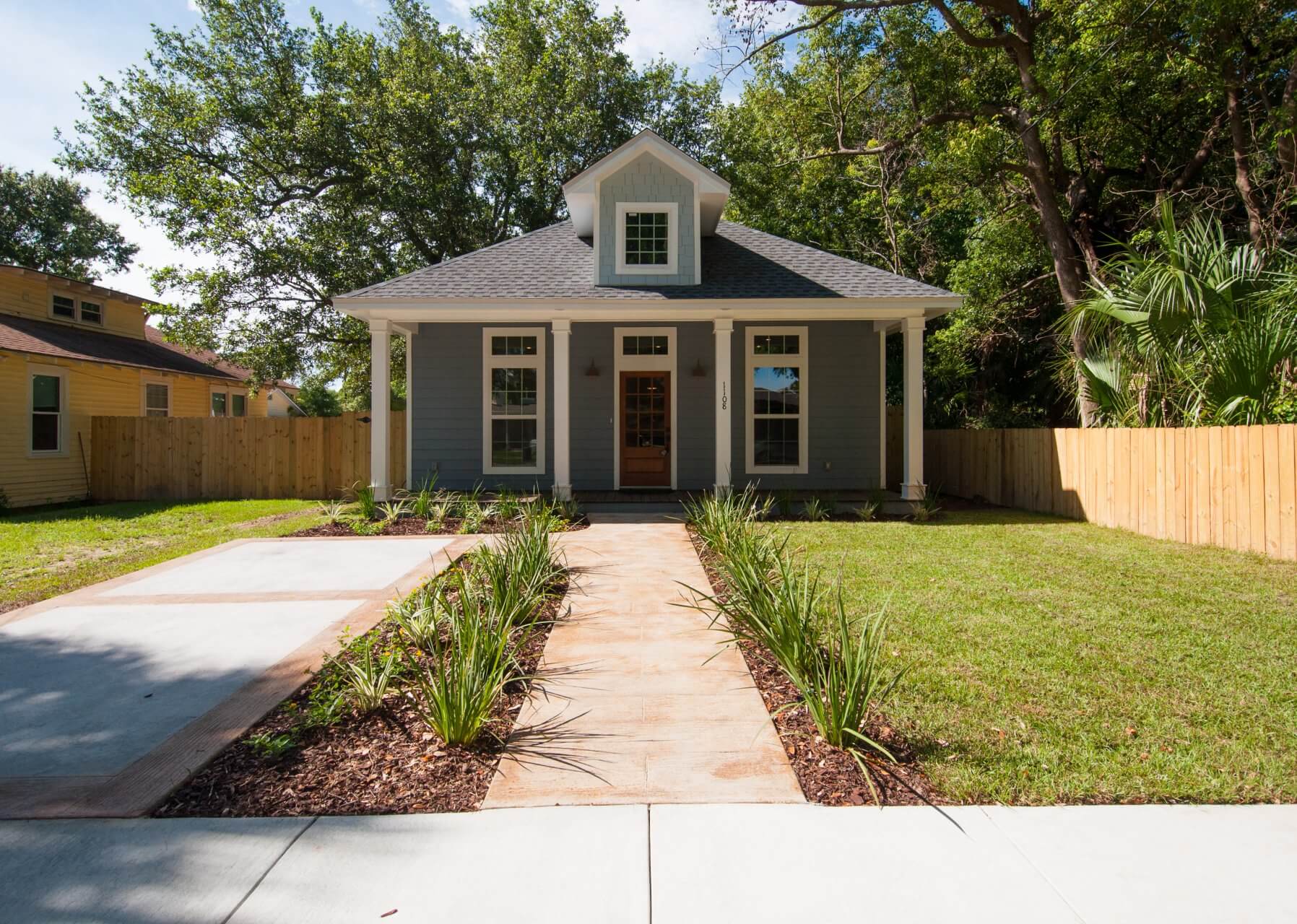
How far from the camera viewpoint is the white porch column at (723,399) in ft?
36.1

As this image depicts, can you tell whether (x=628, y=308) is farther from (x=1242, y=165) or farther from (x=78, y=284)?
(x=78, y=284)

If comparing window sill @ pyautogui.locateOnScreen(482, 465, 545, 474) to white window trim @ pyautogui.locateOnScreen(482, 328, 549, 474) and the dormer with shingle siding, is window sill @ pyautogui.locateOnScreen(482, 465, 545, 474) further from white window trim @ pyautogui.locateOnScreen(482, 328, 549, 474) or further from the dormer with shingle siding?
the dormer with shingle siding

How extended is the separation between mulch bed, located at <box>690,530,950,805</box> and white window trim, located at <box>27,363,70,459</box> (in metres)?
15.5

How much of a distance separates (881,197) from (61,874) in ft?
61.5

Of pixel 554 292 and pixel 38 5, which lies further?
pixel 554 292

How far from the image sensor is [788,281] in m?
11.7

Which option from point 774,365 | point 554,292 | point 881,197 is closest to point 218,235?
point 554,292

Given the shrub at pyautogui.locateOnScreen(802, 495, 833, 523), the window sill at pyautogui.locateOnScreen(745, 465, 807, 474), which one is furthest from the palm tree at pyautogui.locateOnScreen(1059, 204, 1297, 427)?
the window sill at pyautogui.locateOnScreen(745, 465, 807, 474)

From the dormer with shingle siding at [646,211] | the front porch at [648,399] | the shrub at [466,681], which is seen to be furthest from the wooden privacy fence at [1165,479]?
the shrub at [466,681]

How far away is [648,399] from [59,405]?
11.6 meters

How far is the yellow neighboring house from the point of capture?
44.0ft

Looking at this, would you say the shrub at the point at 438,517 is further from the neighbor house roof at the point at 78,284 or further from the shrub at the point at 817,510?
the neighbor house roof at the point at 78,284

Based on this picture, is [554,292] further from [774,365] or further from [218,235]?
[218,235]

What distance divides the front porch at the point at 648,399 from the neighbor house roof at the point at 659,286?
0.92 metres
